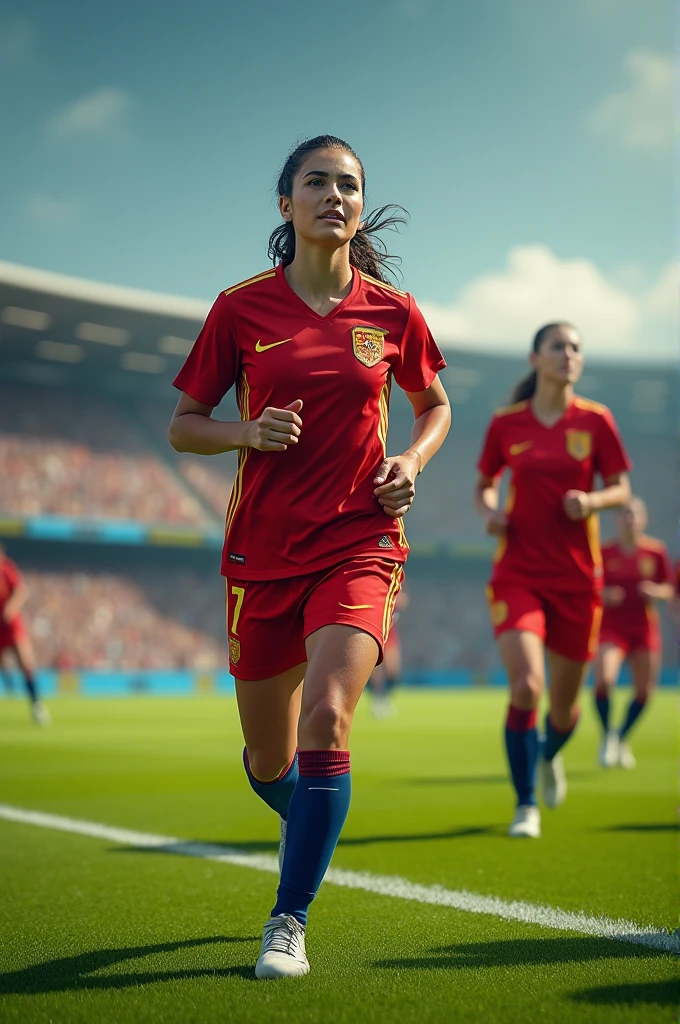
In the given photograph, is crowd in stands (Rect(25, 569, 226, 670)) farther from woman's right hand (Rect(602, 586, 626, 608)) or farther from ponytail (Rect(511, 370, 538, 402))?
ponytail (Rect(511, 370, 538, 402))

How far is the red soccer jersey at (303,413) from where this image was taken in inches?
133

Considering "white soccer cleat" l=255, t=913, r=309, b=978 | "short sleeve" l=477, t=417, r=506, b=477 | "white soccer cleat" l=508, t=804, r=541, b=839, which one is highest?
"short sleeve" l=477, t=417, r=506, b=477

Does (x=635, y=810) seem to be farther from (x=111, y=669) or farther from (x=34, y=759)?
(x=111, y=669)

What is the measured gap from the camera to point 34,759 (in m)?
9.95

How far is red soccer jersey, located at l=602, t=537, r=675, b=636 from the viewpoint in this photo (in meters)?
10.5

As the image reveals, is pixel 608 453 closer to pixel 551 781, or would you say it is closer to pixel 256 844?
pixel 551 781

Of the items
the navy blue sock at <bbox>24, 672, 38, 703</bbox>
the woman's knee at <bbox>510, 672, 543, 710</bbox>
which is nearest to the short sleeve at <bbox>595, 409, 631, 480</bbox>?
the woman's knee at <bbox>510, 672, 543, 710</bbox>

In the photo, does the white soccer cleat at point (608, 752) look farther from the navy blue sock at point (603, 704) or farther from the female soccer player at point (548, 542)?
the female soccer player at point (548, 542)

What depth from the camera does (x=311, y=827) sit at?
3.03 m

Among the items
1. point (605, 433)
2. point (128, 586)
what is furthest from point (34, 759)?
point (128, 586)

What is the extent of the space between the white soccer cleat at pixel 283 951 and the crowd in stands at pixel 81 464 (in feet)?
106

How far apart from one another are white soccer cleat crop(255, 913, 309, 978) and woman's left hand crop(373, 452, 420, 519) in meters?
1.18

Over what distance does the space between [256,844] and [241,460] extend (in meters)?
2.57

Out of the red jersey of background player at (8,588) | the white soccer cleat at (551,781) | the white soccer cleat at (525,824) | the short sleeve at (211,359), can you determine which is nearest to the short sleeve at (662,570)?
the white soccer cleat at (551,781)
